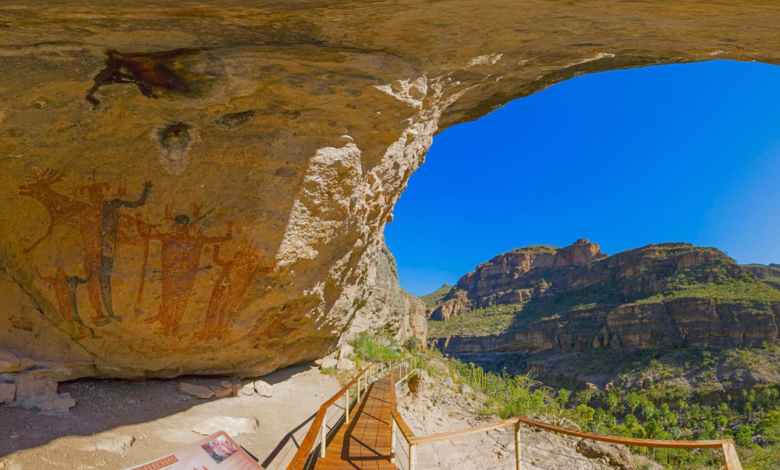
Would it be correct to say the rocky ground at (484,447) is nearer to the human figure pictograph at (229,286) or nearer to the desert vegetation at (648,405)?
the desert vegetation at (648,405)

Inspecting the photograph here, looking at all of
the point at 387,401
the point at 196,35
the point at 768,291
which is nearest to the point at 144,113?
the point at 196,35

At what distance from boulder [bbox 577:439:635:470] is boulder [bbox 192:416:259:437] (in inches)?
213

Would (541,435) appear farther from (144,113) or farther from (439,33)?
(144,113)

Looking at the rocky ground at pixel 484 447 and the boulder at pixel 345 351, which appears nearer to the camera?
the rocky ground at pixel 484 447

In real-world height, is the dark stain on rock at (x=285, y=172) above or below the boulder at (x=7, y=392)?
above

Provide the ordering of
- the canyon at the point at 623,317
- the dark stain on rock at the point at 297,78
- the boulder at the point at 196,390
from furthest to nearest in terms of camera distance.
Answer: the canyon at the point at 623,317 < the boulder at the point at 196,390 < the dark stain on rock at the point at 297,78

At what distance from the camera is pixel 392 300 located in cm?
1730

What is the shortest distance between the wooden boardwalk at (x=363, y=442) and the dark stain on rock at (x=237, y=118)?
391cm

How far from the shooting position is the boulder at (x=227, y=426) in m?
5.60

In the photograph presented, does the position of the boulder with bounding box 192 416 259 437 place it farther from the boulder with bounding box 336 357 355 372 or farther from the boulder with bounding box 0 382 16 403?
the boulder with bounding box 336 357 355 372

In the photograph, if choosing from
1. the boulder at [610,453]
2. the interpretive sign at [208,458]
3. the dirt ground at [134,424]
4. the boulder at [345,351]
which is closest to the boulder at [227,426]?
the dirt ground at [134,424]

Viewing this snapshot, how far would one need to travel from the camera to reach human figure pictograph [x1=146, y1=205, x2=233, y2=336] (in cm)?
516

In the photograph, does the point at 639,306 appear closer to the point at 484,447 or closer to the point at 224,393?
the point at 484,447

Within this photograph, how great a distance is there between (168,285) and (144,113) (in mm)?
2206
